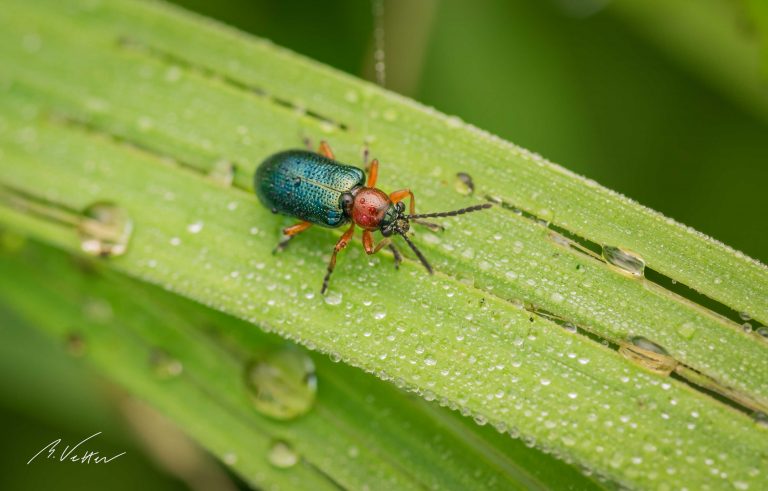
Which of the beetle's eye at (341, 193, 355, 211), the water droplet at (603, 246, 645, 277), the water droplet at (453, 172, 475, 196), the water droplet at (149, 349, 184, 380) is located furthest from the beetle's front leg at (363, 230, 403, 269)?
the water droplet at (149, 349, 184, 380)

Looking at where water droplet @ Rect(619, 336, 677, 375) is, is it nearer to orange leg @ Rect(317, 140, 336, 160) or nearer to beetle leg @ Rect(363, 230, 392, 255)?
beetle leg @ Rect(363, 230, 392, 255)

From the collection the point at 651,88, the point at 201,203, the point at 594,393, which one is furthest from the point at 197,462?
the point at 651,88

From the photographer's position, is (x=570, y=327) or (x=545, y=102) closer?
(x=570, y=327)

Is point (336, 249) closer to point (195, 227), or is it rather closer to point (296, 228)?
point (296, 228)

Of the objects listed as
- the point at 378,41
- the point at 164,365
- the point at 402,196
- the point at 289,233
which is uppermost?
the point at 378,41

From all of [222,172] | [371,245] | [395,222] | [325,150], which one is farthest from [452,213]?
[222,172]
